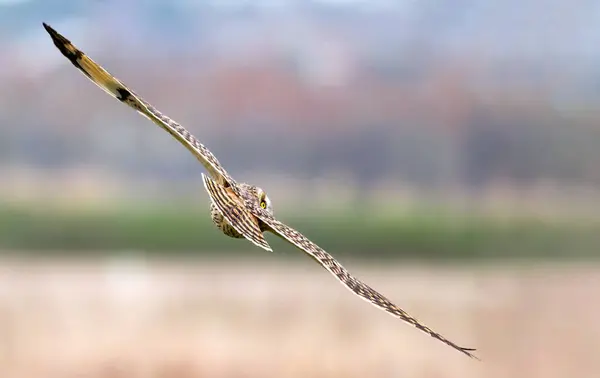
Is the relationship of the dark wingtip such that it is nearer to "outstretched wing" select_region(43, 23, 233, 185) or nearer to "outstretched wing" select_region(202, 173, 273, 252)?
"outstretched wing" select_region(43, 23, 233, 185)

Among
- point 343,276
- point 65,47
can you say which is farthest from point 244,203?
point 65,47

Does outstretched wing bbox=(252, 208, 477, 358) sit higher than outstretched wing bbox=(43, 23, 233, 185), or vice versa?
outstretched wing bbox=(43, 23, 233, 185)

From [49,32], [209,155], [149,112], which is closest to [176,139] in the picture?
[149,112]

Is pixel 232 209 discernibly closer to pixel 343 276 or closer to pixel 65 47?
pixel 343 276

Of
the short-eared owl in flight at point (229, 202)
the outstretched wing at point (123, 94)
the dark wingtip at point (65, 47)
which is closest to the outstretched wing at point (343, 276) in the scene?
the short-eared owl in flight at point (229, 202)

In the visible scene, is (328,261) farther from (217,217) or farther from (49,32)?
(49,32)

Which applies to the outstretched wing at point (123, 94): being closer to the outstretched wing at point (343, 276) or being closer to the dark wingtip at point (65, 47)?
the dark wingtip at point (65, 47)

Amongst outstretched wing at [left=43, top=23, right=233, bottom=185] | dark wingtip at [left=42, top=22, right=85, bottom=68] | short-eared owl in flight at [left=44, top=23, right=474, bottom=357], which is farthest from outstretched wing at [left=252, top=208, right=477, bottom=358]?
dark wingtip at [left=42, top=22, right=85, bottom=68]
